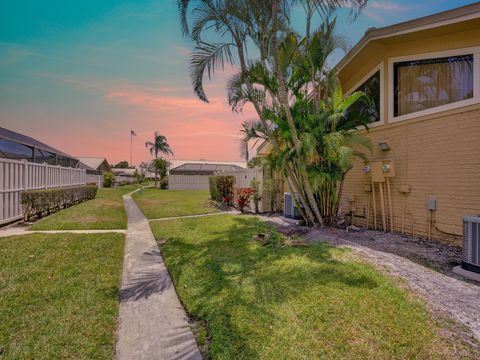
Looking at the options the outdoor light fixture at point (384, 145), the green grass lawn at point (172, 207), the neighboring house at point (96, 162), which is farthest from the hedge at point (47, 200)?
the neighboring house at point (96, 162)

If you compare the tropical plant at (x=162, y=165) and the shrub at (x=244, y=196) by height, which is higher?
the tropical plant at (x=162, y=165)

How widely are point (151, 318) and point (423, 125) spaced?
22.5ft

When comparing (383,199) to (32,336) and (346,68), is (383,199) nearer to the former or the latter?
(346,68)

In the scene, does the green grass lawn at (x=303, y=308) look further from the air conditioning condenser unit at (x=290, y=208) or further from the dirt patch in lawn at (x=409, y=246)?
the air conditioning condenser unit at (x=290, y=208)

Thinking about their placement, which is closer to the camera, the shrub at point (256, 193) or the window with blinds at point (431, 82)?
the window with blinds at point (431, 82)

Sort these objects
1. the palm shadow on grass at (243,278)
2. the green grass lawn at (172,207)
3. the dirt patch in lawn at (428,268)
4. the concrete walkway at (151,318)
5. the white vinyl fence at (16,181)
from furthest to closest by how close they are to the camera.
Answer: the green grass lawn at (172,207), the white vinyl fence at (16,181), the palm shadow on grass at (243,278), the dirt patch in lawn at (428,268), the concrete walkway at (151,318)

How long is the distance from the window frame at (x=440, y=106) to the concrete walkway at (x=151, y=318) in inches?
259

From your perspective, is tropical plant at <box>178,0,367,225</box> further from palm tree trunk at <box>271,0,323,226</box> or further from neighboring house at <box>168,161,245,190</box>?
neighboring house at <box>168,161,245,190</box>

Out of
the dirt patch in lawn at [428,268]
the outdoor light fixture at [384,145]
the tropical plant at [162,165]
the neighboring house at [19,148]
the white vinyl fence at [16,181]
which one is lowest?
the dirt patch in lawn at [428,268]

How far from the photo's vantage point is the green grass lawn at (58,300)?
2.41 metres

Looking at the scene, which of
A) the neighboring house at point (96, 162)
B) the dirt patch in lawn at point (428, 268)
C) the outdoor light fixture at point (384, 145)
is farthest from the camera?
the neighboring house at point (96, 162)

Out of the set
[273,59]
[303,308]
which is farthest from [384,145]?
[303,308]

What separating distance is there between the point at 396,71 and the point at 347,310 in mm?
6685

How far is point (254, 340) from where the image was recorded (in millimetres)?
2414
